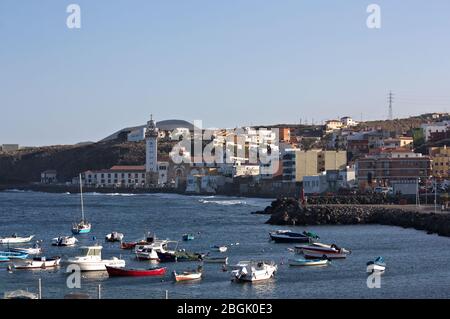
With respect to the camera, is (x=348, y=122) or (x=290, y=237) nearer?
(x=290, y=237)

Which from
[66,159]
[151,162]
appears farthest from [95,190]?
[66,159]

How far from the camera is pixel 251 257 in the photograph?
982 inches

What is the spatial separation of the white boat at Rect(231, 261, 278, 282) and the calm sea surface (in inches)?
9.0

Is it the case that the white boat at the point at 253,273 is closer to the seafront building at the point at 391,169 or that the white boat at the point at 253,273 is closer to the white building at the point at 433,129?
the seafront building at the point at 391,169

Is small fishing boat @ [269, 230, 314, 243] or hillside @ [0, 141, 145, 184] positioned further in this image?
hillside @ [0, 141, 145, 184]

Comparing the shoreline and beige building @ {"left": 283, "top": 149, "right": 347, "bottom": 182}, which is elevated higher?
beige building @ {"left": 283, "top": 149, "right": 347, "bottom": 182}

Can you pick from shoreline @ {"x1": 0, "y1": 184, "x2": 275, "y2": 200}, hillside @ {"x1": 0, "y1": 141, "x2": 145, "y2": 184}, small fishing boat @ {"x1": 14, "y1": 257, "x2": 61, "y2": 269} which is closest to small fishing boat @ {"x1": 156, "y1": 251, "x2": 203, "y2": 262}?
small fishing boat @ {"x1": 14, "y1": 257, "x2": 61, "y2": 269}

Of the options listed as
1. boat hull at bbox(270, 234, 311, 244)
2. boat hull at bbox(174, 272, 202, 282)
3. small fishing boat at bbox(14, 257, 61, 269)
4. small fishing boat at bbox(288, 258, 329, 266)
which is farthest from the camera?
boat hull at bbox(270, 234, 311, 244)

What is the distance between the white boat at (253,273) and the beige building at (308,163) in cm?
4407

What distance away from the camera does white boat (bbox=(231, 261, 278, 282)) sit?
19375 millimetres

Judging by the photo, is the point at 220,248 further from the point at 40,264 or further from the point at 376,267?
the point at 376,267

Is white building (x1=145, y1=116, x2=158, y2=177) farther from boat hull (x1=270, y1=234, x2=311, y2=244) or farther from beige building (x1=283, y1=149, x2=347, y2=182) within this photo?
boat hull (x1=270, y1=234, x2=311, y2=244)

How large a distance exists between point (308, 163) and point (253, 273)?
45.4 m

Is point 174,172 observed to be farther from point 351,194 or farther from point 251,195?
point 351,194
